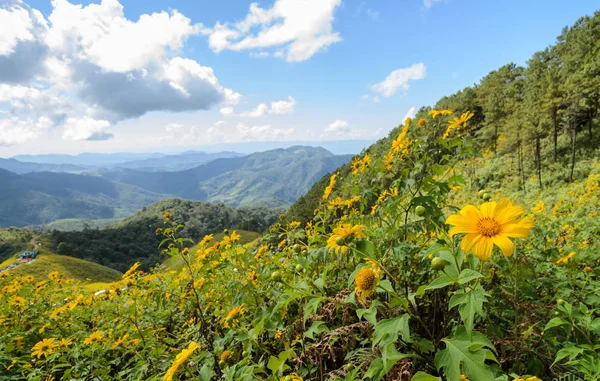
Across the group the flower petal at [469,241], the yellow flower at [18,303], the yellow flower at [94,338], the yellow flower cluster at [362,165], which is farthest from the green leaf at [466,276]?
the yellow flower at [18,303]

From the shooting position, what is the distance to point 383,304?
1564 millimetres

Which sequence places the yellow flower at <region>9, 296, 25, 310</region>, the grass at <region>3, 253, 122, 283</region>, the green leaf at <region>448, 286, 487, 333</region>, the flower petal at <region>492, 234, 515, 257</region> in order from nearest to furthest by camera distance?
1. the green leaf at <region>448, 286, 487, 333</region>
2. the flower petal at <region>492, 234, 515, 257</region>
3. the yellow flower at <region>9, 296, 25, 310</region>
4. the grass at <region>3, 253, 122, 283</region>

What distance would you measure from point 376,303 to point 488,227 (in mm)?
562

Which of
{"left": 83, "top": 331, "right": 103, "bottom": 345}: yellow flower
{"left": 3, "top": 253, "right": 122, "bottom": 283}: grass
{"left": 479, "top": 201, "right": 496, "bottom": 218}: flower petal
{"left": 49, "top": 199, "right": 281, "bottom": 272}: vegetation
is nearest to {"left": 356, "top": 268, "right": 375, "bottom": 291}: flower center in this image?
{"left": 479, "top": 201, "right": 496, "bottom": 218}: flower petal

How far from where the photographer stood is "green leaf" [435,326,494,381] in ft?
2.98

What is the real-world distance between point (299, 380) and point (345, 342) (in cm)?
64

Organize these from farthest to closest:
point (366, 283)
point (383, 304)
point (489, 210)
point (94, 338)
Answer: point (94, 338) < point (383, 304) < point (366, 283) < point (489, 210)

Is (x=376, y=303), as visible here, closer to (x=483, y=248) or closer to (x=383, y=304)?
(x=383, y=304)

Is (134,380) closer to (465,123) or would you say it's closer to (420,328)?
(420,328)

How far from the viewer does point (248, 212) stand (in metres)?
148

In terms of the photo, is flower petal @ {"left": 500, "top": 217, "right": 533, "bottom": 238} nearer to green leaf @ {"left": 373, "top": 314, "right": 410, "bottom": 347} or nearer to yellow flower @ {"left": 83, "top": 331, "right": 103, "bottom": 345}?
green leaf @ {"left": 373, "top": 314, "right": 410, "bottom": 347}

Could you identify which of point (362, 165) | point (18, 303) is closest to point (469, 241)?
point (362, 165)

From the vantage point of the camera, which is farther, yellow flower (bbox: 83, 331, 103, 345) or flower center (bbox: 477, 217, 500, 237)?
yellow flower (bbox: 83, 331, 103, 345)

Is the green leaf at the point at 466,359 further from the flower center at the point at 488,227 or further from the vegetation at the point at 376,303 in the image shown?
the flower center at the point at 488,227
